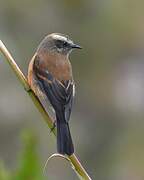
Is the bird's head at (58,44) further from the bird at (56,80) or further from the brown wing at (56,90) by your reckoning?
the brown wing at (56,90)

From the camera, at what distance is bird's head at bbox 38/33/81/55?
15.1 feet

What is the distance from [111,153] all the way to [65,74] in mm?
7486

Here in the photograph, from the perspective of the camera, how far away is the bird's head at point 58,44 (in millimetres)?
4606

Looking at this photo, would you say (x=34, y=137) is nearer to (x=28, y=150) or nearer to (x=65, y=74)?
(x=28, y=150)

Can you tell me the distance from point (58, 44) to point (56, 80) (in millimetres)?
553

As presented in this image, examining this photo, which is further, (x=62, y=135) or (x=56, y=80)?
(x=56, y=80)

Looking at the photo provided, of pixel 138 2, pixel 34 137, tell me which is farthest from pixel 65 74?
pixel 138 2

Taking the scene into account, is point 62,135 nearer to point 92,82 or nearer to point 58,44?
point 58,44

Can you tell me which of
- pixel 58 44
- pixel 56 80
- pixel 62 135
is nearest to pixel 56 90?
pixel 56 80

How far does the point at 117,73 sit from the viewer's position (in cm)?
1321

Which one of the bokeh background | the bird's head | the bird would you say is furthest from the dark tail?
the bokeh background

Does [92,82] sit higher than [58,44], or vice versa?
[58,44]

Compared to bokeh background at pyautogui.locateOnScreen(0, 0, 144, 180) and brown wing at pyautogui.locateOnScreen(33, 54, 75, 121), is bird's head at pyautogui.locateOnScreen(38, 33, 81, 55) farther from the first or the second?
bokeh background at pyautogui.locateOnScreen(0, 0, 144, 180)

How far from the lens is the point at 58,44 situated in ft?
15.4
